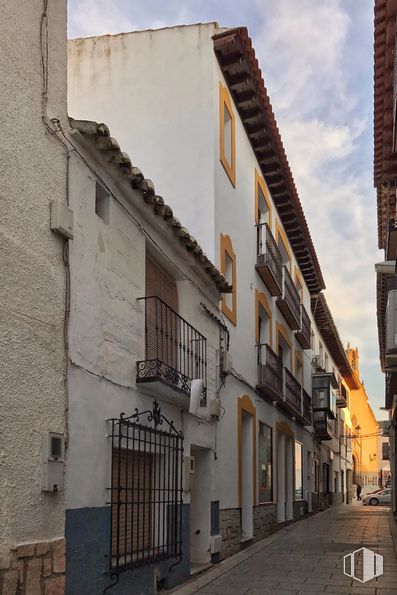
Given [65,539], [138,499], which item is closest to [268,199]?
[138,499]

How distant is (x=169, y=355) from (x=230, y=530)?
180 inches

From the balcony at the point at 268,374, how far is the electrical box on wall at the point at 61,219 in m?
9.50

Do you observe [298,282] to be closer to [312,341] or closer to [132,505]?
[312,341]

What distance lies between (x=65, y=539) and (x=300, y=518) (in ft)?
54.7

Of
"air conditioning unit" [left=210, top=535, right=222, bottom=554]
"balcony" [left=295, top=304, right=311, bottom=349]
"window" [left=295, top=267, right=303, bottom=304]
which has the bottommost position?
"air conditioning unit" [left=210, top=535, right=222, bottom=554]

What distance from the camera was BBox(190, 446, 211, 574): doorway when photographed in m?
10.9

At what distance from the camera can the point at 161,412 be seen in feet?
29.3

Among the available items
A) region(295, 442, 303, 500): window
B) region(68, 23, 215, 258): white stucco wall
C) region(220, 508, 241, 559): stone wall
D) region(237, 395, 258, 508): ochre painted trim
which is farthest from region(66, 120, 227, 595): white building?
region(295, 442, 303, 500): window

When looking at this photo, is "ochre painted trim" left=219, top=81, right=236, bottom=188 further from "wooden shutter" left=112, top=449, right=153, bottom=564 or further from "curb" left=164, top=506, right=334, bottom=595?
"curb" left=164, top=506, right=334, bottom=595

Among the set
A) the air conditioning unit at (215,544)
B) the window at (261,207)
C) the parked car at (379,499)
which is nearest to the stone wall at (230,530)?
the air conditioning unit at (215,544)

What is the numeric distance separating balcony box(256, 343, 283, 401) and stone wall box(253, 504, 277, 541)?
7.86ft

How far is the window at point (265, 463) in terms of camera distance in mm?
15505

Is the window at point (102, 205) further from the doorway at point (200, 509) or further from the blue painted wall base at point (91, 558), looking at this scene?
the doorway at point (200, 509)

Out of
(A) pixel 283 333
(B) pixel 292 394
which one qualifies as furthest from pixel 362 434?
(A) pixel 283 333
